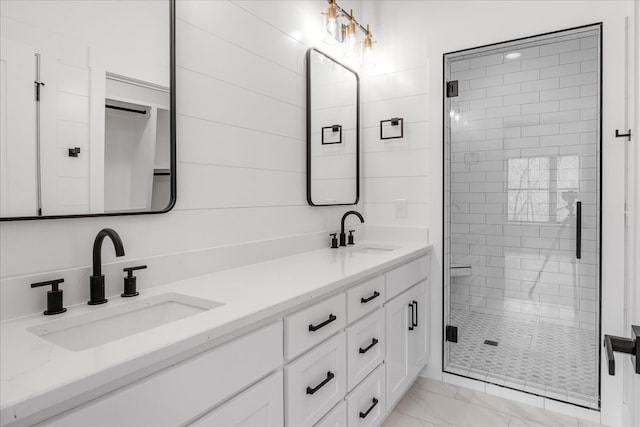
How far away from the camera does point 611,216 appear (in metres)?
1.99

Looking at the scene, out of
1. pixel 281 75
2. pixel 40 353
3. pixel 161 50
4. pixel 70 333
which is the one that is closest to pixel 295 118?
pixel 281 75

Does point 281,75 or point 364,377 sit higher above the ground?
point 281,75

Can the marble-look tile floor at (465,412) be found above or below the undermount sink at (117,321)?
below

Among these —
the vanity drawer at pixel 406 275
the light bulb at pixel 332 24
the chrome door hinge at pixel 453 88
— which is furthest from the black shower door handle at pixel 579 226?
the light bulb at pixel 332 24

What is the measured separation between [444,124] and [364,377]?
1.62 meters

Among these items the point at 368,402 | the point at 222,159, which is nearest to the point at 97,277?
the point at 222,159

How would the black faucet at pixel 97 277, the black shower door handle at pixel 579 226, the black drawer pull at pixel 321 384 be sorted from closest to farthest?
1. the black faucet at pixel 97 277
2. the black drawer pull at pixel 321 384
3. the black shower door handle at pixel 579 226

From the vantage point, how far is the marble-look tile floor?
2029 mm

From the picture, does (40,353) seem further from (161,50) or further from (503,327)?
Answer: (503,327)

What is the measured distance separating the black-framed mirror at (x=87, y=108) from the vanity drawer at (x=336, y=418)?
0.96 metres

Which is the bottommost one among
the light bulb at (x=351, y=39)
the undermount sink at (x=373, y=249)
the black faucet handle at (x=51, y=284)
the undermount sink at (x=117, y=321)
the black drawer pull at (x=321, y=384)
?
the black drawer pull at (x=321, y=384)

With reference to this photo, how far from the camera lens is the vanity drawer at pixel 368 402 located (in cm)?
156

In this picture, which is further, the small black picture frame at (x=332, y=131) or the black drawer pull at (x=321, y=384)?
the small black picture frame at (x=332, y=131)

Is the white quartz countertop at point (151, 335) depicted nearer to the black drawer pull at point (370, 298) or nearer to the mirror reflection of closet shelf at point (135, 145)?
the black drawer pull at point (370, 298)
